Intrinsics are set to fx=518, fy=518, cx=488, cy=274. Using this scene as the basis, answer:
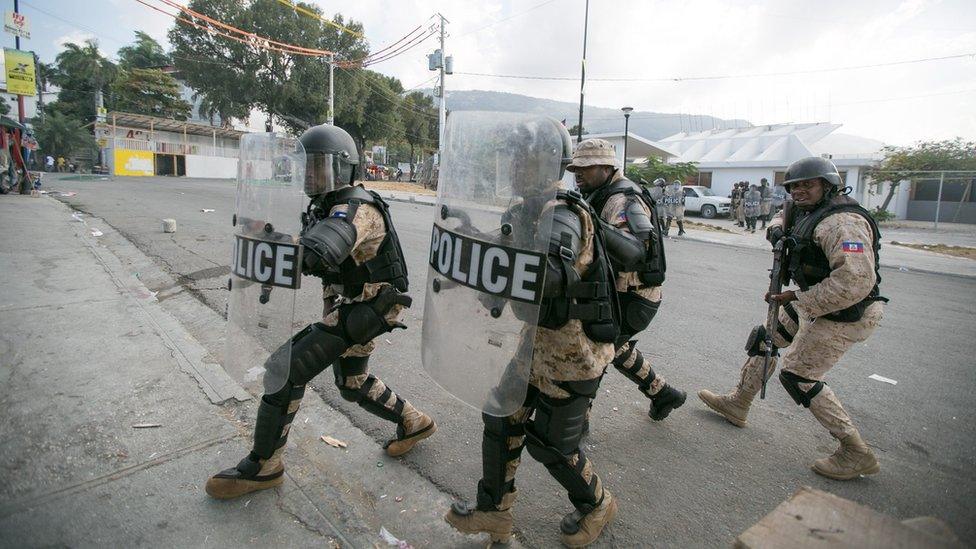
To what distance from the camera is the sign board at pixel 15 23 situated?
17.4 meters

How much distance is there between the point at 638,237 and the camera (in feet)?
8.43

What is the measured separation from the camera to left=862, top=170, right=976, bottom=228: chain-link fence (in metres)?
20.3

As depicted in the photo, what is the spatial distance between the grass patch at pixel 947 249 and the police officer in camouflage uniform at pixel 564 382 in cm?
1439

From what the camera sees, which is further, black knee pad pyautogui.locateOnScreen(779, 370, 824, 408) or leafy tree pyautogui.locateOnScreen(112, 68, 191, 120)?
leafy tree pyautogui.locateOnScreen(112, 68, 191, 120)

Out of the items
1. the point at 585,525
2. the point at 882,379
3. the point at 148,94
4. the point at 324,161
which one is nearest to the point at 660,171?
the point at 882,379

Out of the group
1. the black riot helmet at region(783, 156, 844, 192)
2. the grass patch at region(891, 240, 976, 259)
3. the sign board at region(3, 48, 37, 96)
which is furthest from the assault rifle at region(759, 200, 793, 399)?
the sign board at region(3, 48, 37, 96)

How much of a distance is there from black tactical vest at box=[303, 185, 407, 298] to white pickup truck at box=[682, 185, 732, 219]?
21.8 m

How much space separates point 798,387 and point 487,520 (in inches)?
72.6

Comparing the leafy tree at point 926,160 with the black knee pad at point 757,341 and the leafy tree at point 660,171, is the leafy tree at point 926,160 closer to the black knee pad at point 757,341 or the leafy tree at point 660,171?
the leafy tree at point 660,171

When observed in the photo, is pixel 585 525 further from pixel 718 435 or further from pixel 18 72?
pixel 18 72

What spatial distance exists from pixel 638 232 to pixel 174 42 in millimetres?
40456

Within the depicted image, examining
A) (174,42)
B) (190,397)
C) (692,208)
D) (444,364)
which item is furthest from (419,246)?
(174,42)

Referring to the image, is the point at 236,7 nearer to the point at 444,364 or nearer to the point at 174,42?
the point at 174,42

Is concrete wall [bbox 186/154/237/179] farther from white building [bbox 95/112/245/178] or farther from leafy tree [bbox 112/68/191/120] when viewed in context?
leafy tree [bbox 112/68/191/120]
